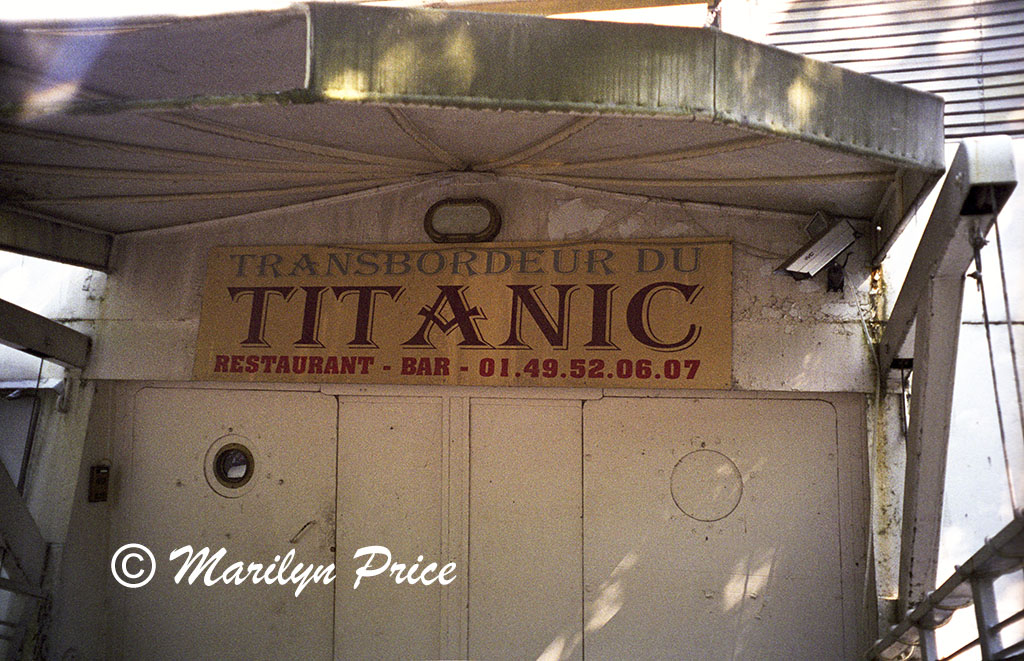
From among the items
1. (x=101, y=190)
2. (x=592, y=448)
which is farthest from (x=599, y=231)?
(x=101, y=190)

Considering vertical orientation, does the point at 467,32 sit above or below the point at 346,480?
above

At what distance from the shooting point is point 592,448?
6457mm

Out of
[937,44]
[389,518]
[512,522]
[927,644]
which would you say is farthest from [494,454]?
[937,44]

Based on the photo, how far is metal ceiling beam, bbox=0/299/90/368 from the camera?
20.7 ft

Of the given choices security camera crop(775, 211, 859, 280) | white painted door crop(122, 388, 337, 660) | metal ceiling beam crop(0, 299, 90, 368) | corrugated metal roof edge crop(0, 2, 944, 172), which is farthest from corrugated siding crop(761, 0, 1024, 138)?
metal ceiling beam crop(0, 299, 90, 368)

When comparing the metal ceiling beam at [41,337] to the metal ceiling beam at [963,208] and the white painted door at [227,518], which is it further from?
the metal ceiling beam at [963,208]

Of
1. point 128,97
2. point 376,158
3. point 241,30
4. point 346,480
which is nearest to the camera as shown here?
point 241,30

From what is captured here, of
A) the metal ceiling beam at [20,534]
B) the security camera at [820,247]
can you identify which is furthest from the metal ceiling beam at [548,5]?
the metal ceiling beam at [20,534]

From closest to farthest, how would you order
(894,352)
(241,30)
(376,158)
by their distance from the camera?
(241,30) < (894,352) < (376,158)

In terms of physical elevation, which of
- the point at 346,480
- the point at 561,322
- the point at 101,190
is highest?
the point at 101,190

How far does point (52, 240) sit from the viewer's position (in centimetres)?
684

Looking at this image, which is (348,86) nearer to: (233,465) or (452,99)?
(452,99)

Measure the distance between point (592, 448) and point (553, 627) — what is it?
1.41 meters

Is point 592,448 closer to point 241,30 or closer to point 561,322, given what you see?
point 561,322
